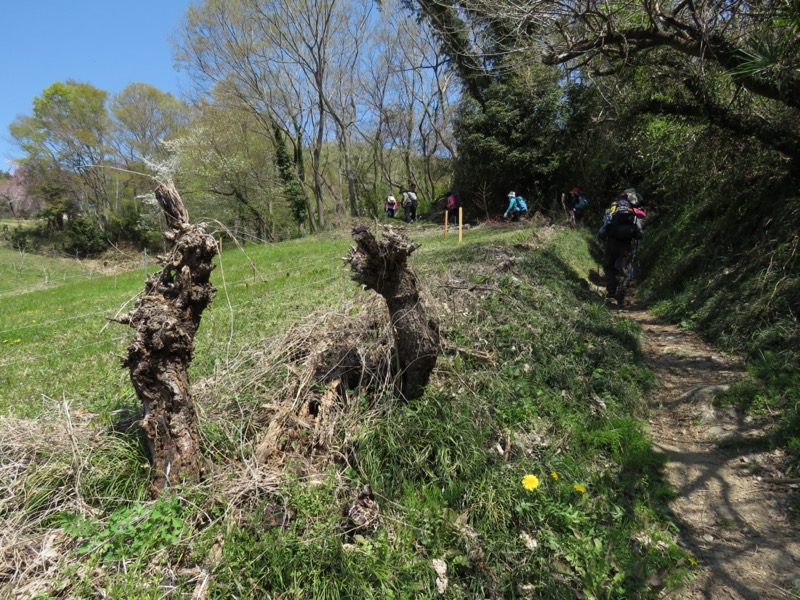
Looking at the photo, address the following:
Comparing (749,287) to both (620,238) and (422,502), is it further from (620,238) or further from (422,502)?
(422,502)

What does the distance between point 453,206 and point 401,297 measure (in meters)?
19.4

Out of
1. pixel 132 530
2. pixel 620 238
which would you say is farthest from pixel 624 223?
pixel 132 530

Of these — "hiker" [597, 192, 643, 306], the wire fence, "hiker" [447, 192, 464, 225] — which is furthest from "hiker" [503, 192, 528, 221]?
"hiker" [597, 192, 643, 306]

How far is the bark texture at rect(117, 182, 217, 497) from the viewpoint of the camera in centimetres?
233

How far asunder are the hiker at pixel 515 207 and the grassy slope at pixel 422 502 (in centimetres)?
1418

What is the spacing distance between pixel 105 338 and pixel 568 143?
18.9 meters

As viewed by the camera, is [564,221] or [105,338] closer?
[105,338]

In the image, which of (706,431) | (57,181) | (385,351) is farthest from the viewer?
(57,181)

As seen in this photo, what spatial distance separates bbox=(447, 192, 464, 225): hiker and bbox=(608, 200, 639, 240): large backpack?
13088 millimetres

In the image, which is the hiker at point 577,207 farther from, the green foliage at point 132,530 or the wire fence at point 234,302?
the green foliage at point 132,530

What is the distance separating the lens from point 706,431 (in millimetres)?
3822

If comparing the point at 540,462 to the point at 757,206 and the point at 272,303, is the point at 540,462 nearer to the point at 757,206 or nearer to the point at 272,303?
the point at 272,303

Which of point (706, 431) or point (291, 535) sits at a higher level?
point (291, 535)

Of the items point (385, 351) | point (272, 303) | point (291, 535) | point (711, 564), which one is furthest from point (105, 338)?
point (711, 564)
